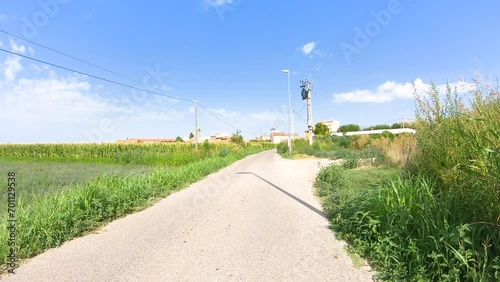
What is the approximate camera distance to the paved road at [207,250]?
321 cm

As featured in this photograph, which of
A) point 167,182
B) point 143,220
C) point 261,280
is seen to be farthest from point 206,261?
point 167,182

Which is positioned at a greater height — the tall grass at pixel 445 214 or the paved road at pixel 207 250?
the tall grass at pixel 445 214

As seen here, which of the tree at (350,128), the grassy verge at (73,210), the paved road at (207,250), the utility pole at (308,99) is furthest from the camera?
the tree at (350,128)

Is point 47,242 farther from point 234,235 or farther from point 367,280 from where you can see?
point 367,280

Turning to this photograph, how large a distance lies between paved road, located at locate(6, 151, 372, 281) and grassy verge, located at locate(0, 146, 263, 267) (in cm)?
27

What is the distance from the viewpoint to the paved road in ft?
10.5

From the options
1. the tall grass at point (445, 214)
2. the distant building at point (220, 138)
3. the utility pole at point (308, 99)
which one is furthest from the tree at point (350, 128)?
the tall grass at point (445, 214)

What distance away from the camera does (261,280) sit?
303cm

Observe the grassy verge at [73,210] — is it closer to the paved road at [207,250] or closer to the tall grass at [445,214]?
the paved road at [207,250]

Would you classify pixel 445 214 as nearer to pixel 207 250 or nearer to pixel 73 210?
pixel 207 250

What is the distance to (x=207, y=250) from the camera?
3.95 metres

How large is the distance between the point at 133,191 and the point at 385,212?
613 centimetres

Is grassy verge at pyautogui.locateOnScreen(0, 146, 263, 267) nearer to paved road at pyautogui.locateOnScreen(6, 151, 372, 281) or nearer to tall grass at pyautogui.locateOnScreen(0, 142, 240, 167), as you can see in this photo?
paved road at pyautogui.locateOnScreen(6, 151, 372, 281)

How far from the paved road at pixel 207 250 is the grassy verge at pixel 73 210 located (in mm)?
268
